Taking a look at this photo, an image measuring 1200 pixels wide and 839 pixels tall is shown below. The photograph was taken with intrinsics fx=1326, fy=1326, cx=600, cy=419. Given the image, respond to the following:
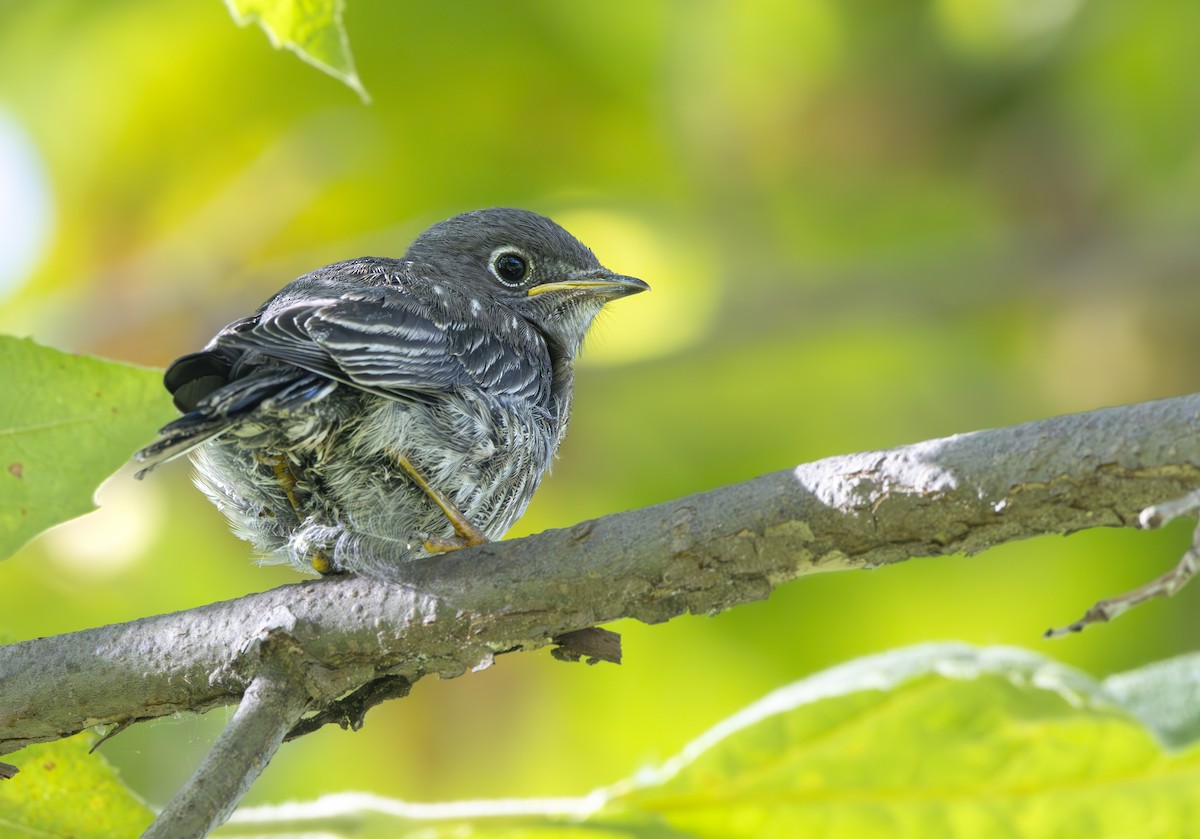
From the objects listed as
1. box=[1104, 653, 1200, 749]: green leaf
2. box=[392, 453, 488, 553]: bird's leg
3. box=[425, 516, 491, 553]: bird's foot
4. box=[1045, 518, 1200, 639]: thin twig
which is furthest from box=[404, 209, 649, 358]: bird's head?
box=[1045, 518, 1200, 639]: thin twig

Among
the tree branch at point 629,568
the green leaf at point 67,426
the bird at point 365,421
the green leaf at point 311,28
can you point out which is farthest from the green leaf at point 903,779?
the green leaf at point 311,28

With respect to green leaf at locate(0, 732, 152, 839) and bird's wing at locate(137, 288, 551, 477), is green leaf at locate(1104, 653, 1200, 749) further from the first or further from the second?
green leaf at locate(0, 732, 152, 839)

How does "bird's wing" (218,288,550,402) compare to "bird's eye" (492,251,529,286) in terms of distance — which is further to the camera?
"bird's eye" (492,251,529,286)

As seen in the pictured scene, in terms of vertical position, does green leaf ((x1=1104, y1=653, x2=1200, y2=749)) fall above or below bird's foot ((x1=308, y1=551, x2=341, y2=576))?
below

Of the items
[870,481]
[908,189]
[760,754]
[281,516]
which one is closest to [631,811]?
[760,754]

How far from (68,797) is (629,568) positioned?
1.18 meters

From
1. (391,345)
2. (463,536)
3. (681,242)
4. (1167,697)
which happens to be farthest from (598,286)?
(1167,697)

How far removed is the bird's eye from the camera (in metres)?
4.81

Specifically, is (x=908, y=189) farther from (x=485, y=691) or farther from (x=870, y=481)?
(x=870, y=481)

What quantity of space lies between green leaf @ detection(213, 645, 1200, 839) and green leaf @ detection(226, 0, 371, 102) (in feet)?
4.74

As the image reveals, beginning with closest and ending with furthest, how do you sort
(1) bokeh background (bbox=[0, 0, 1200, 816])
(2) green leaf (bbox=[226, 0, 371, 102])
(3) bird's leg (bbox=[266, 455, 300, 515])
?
1. (2) green leaf (bbox=[226, 0, 371, 102])
2. (3) bird's leg (bbox=[266, 455, 300, 515])
3. (1) bokeh background (bbox=[0, 0, 1200, 816])

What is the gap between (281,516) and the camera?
137 inches

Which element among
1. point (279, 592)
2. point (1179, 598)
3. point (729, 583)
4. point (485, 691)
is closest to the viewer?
point (729, 583)

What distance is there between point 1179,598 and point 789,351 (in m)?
1.90
